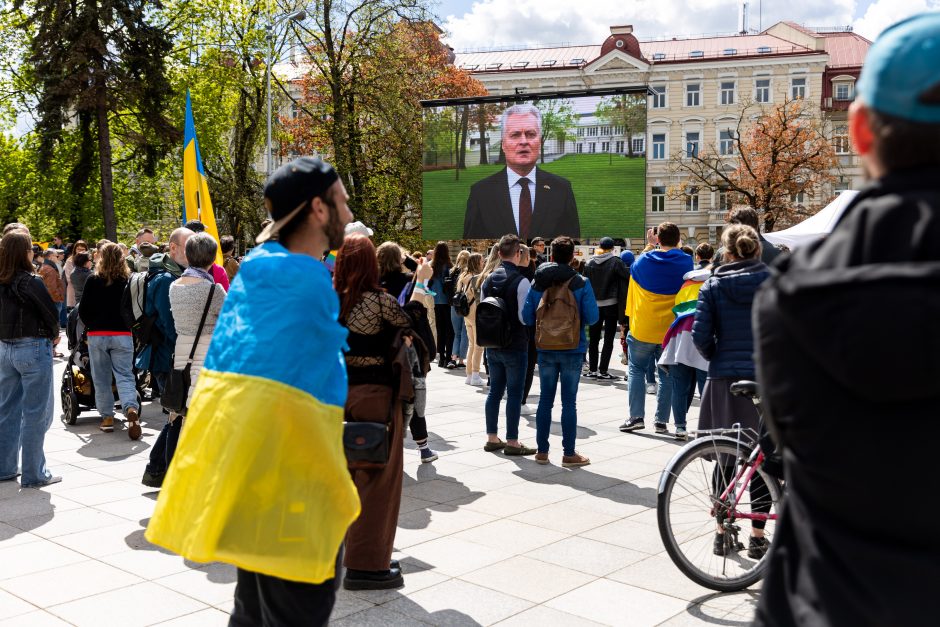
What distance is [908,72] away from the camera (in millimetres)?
1615

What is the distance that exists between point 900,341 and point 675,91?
72053 millimetres

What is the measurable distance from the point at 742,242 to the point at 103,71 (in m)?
26.2

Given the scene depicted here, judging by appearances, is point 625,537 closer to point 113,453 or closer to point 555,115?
point 113,453

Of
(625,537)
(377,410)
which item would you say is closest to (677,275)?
(625,537)

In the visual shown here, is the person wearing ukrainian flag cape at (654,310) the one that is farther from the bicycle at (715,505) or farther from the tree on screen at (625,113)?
the tree on screen at (625,113)

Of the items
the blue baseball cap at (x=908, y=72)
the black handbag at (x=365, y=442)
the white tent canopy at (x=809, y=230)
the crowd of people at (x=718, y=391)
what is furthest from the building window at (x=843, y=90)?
the blue baseball cap at (x=908, y=72)

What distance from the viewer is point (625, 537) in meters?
5.99

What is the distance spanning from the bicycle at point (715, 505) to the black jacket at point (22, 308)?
491 centimetres

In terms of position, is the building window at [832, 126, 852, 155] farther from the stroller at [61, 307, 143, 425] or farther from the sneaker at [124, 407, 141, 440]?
the sneaker at [124, 407, 141, 440]

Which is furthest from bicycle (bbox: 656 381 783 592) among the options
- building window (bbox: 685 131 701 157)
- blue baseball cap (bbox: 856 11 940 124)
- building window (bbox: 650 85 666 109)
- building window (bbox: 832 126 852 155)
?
building window (bbox: 650 85 666 109)

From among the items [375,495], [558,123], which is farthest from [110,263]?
[558,123]

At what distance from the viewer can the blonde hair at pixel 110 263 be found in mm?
9570

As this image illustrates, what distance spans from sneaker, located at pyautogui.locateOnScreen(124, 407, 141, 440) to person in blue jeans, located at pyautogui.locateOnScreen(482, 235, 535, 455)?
343 cm

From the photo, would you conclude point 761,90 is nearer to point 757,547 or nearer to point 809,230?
point 809,230
